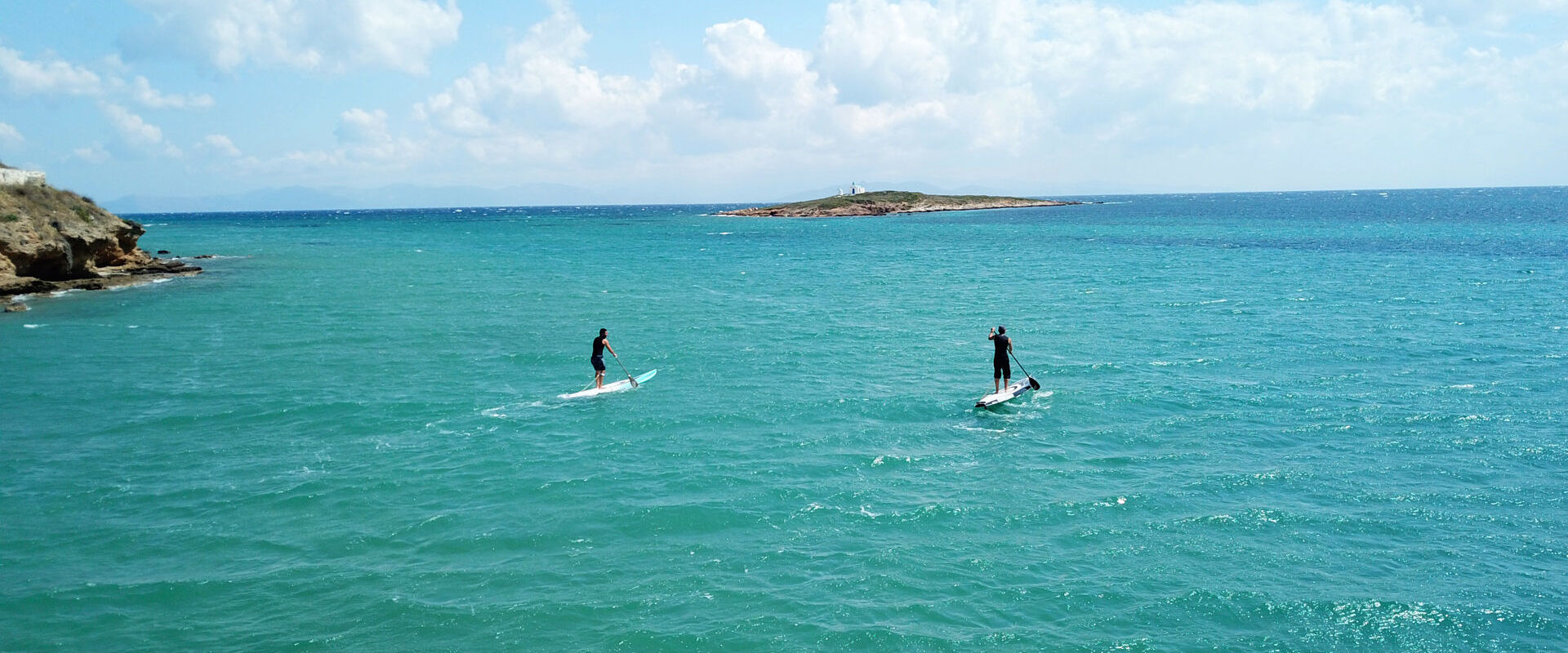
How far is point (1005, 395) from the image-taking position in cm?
2558

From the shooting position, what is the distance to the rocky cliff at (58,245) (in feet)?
156

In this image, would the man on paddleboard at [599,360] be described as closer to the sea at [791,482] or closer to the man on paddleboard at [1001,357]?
the sea at [791,482]

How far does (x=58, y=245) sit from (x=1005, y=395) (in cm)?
5341

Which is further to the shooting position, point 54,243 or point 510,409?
point 54,243

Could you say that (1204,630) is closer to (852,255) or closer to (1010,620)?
(1010,620)

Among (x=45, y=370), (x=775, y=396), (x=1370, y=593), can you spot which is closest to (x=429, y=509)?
(x=775, y=396)

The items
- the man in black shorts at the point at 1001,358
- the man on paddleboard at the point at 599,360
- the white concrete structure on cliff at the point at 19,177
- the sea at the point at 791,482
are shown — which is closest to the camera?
the sea at the point at 791,482

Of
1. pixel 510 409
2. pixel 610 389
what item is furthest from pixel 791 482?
pixel 610 389

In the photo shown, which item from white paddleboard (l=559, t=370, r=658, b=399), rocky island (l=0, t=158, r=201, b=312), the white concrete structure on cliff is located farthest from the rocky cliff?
white paddleboard (l=559, t=370, r=658, b=399)

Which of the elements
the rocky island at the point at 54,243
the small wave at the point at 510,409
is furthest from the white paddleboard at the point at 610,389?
the rocky island at the point at 54,243

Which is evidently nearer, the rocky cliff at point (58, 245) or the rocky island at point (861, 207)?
the rocky cliff at point (58, 245)

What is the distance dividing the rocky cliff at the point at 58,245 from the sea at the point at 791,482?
7762mm

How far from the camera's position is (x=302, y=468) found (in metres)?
20.2

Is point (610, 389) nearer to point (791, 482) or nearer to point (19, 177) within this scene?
point (791, 482)
